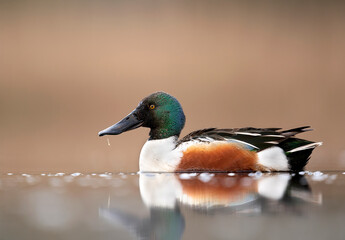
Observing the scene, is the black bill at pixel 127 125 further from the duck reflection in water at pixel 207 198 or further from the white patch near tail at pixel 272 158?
the white patch near tail at pixel 272 158

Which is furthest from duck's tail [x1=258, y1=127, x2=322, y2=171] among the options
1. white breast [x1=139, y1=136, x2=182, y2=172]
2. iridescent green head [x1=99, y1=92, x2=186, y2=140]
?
iridescent green head [x1=99, y1=92, x2=186, y2=140]

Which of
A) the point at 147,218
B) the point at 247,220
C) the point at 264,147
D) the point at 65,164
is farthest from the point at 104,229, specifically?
the point at 65,164

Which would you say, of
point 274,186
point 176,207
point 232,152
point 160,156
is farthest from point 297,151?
point 176,207

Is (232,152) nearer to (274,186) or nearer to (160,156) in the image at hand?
(160,156)

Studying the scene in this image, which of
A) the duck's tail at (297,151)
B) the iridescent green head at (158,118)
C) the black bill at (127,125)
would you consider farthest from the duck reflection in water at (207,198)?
the black bill at (127,125)

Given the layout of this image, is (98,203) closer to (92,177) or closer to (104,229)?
(104,229)

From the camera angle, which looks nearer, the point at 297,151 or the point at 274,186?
the point at 274,186
